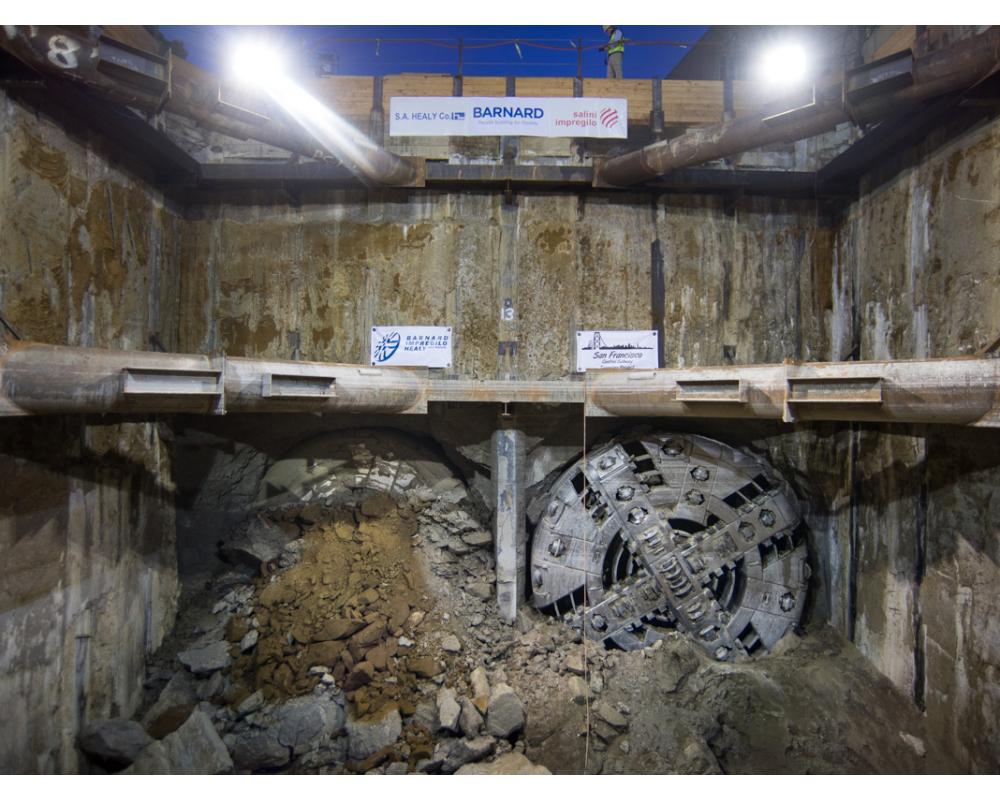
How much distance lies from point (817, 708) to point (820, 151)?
16.9 feet

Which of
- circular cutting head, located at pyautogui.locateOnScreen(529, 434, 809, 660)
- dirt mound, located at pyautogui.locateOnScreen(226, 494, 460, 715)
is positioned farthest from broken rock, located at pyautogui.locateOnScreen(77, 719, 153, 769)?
circular cutting head, located at pyautogui.locateOnScreen(529, 434, 809, 660)

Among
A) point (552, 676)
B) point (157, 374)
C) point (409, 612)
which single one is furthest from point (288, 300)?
point (552, 676)

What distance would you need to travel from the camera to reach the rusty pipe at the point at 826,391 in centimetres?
263

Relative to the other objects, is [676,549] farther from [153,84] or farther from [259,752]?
[153,84]

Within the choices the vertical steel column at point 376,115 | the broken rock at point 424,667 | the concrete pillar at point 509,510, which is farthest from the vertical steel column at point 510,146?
the broken rock at point 424,667

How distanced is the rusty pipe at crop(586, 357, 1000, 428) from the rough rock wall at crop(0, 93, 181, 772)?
160 inches

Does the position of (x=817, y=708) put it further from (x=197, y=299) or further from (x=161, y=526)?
(x=197, y=299)

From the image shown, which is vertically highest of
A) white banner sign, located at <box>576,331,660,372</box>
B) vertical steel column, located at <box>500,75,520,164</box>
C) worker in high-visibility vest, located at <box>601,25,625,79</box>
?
worker in high-visibility vest, located at <box>601,25,625,79</box>

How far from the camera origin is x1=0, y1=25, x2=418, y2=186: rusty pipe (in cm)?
276

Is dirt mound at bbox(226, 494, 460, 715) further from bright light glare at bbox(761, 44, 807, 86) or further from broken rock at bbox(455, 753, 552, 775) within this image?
bright light glare at bbox(761, 44, 807, 86)

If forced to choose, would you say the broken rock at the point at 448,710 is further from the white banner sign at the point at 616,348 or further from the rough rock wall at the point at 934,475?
the rough rock wall at the point at 934,475

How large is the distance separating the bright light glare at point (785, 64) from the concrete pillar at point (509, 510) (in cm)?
410

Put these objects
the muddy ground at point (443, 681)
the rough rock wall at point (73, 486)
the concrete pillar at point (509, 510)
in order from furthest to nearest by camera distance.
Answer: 1. the concrete pillar at point (509, 510)
2. the muddy ground at point (443, 681)
3. the rough rock wall at point (73, 486)

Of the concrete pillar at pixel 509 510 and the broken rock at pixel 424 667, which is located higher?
the concrete pillar at pixel 509 510
